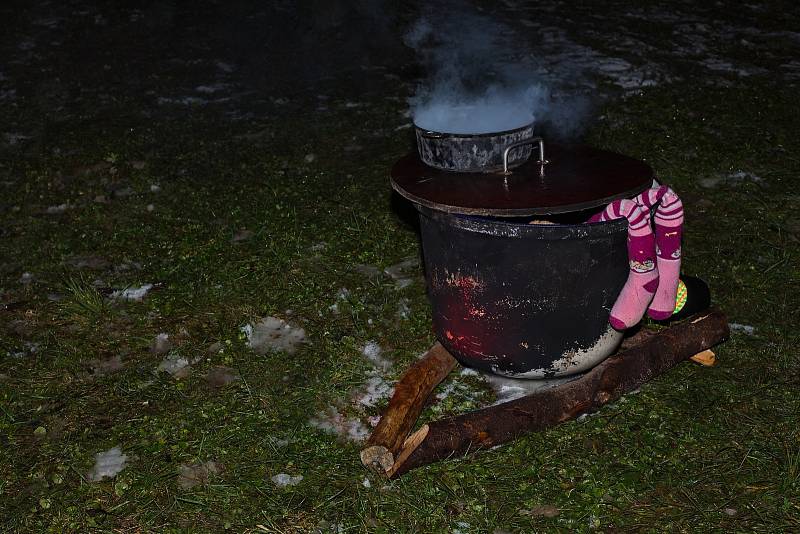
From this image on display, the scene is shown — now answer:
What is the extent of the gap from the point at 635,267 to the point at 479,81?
582cm

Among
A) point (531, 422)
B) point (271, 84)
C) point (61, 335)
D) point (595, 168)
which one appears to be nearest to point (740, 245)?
point (595, 168)

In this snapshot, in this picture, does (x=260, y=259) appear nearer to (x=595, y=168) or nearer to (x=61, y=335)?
(x=61, y=335)

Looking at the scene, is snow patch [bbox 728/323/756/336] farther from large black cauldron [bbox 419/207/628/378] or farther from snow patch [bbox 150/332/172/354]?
snow patch [bbox 150/332/172/354]

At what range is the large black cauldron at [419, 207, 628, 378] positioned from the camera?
3.53 metres

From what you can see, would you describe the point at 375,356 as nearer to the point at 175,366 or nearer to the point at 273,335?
the point at 273,335

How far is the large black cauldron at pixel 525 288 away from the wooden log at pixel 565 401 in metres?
0.11

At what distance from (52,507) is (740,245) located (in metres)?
4.73

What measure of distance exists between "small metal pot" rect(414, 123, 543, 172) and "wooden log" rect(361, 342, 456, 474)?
1.01m

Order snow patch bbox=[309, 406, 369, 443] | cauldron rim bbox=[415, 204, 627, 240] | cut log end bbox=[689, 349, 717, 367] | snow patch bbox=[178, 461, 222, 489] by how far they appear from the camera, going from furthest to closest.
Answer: cut log end bbox=[689, 349, 717, 367] → snow patch bbox=[309, 406, 369, 443] → snow patch bbox=[178, 461, 222, 489] → cauldron rim bbox=[415, 204, 627, 240]

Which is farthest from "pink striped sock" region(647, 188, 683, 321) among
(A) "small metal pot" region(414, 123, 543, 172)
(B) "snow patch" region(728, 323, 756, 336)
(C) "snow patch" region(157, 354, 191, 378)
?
(C) "snow patch" region(157, 354, 191, 378)

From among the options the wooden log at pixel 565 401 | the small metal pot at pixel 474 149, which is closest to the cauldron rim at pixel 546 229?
the small metal pot at pixel 474 149

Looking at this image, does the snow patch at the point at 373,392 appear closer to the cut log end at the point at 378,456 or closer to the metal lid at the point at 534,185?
the cut log end at the point at 378,456

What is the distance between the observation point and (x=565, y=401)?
12.6ft

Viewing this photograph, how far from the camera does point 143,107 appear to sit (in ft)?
29.3
